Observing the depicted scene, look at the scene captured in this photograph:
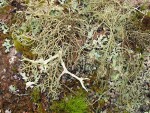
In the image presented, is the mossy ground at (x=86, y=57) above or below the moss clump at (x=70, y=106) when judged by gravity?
above

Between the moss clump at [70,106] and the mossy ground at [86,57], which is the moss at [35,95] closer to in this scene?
the mossy ground at [86,57]

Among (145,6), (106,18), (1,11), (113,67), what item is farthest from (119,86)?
(1,11)

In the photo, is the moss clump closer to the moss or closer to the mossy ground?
the mossy ground

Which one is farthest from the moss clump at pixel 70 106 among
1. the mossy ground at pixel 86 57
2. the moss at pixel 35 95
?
the moss at pixel 35 95

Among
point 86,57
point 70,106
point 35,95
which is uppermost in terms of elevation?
point 86,57

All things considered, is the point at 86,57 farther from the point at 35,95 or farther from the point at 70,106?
the point at 35,95

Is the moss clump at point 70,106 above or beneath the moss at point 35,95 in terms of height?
beneath

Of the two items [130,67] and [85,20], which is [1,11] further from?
[130,67]

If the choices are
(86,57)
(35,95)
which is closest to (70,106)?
(35,95)
